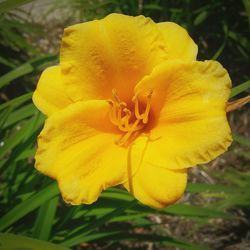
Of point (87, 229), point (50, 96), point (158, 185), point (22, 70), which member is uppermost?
point (50, 96)

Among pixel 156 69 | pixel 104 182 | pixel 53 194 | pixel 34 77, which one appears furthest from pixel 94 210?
pixel 34 77

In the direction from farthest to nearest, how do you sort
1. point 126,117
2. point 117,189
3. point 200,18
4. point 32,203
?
point 200,18 → point 117,189 → point 32,203 → point 126,117

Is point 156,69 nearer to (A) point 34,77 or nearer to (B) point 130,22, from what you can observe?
(B) point 130,22

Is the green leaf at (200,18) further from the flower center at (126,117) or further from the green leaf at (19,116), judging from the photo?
the flower center at (126,117)

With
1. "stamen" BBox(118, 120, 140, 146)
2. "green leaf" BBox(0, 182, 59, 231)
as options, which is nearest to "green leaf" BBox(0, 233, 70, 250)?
"stamen" BBox(118, 120, 140, 146)

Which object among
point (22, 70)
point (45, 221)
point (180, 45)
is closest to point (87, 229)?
point (45, 221)

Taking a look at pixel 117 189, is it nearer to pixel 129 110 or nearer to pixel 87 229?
pixel 87 229

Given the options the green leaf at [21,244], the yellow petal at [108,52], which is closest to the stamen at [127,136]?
the yellow petal at [108,52]
